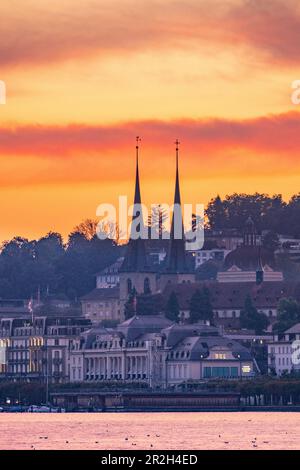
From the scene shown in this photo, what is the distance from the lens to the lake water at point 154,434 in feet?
531

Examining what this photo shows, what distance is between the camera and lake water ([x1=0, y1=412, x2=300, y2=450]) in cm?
16200

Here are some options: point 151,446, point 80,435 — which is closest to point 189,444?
point 151,446

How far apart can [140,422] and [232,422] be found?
622 centimetres

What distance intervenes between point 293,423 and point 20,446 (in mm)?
33300

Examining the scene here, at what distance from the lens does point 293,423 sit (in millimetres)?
191625

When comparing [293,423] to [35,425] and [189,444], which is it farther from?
[189,444]

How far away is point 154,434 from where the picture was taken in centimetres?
17612

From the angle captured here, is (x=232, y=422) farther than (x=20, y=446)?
Yes
